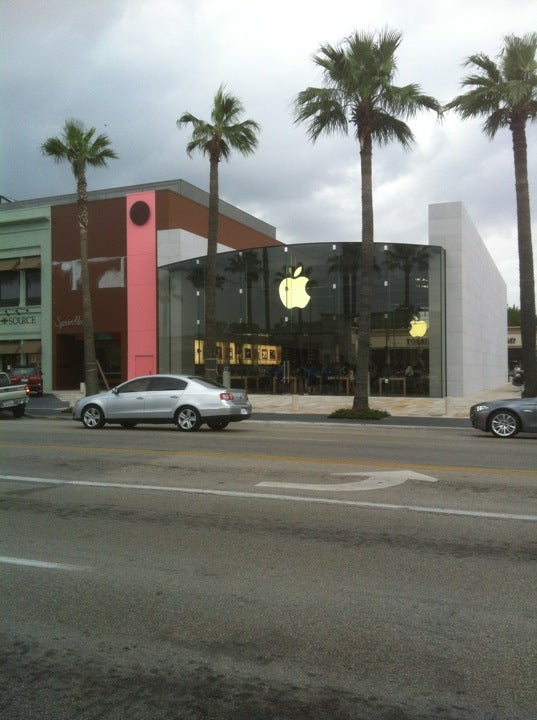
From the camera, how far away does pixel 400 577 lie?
519cm

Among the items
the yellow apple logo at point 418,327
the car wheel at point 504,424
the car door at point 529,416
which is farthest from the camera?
the yellow apple logo at point 418,327

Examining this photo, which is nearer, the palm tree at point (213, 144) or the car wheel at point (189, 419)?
the car wheel at point (189, 419)

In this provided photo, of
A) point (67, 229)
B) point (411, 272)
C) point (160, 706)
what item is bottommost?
point (160, 706)

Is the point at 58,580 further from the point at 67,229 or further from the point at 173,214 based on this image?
the point at 67,229

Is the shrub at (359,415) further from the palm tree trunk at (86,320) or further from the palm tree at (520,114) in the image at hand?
the palm tree trunk at (86,320)

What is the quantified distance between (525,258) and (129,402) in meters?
13.1

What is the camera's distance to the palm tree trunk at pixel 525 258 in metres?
20.9

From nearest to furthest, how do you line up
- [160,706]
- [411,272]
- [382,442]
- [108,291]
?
1. [160,706]
2. [382,442]
3. [411,272]
4. [108,291]

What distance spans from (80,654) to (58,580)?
1390 mm

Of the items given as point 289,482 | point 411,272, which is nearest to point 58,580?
point 289,482

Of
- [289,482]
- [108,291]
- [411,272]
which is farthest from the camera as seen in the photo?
[108,291]

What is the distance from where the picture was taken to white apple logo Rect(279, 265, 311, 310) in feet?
103

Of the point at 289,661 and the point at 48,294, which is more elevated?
the point at 48,294

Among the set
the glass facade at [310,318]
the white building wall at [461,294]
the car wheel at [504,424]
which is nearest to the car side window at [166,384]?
the car wheel at [504,424]
